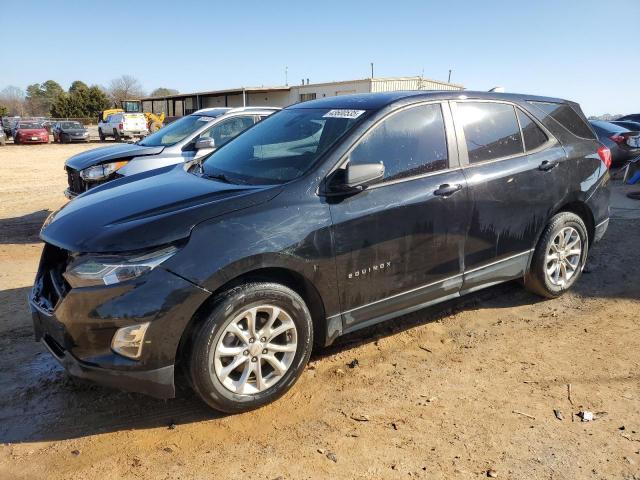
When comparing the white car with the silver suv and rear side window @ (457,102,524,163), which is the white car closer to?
the silver suv

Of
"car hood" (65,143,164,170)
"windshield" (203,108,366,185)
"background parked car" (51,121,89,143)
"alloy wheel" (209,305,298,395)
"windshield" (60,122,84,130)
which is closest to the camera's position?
"alloy wheel" (209,305,298,395)

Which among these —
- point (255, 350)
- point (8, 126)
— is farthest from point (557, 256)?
point (8, 126)

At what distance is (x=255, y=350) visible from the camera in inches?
117

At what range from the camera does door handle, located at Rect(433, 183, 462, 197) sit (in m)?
3.59

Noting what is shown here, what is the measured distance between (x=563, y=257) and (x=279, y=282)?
9.42 feet

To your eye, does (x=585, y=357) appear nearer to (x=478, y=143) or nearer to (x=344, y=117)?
(x=478, y=143)

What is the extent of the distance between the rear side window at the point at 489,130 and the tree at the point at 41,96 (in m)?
94.9

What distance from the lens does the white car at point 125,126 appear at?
33.7 metres

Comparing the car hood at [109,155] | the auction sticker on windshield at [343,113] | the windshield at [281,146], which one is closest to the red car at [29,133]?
the car hood at [109,155]

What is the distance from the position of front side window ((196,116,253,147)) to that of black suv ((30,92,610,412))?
3233mm

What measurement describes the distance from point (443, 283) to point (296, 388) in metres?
1.31

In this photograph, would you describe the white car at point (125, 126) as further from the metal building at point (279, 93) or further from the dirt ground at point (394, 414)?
the dirt ground at point (394, 414)

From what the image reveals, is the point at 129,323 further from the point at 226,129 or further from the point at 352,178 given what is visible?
the point at 226,129

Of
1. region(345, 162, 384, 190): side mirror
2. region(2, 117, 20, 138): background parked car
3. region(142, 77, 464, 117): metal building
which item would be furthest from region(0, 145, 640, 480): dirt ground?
region(2, 117, 20, 138): background parked car
